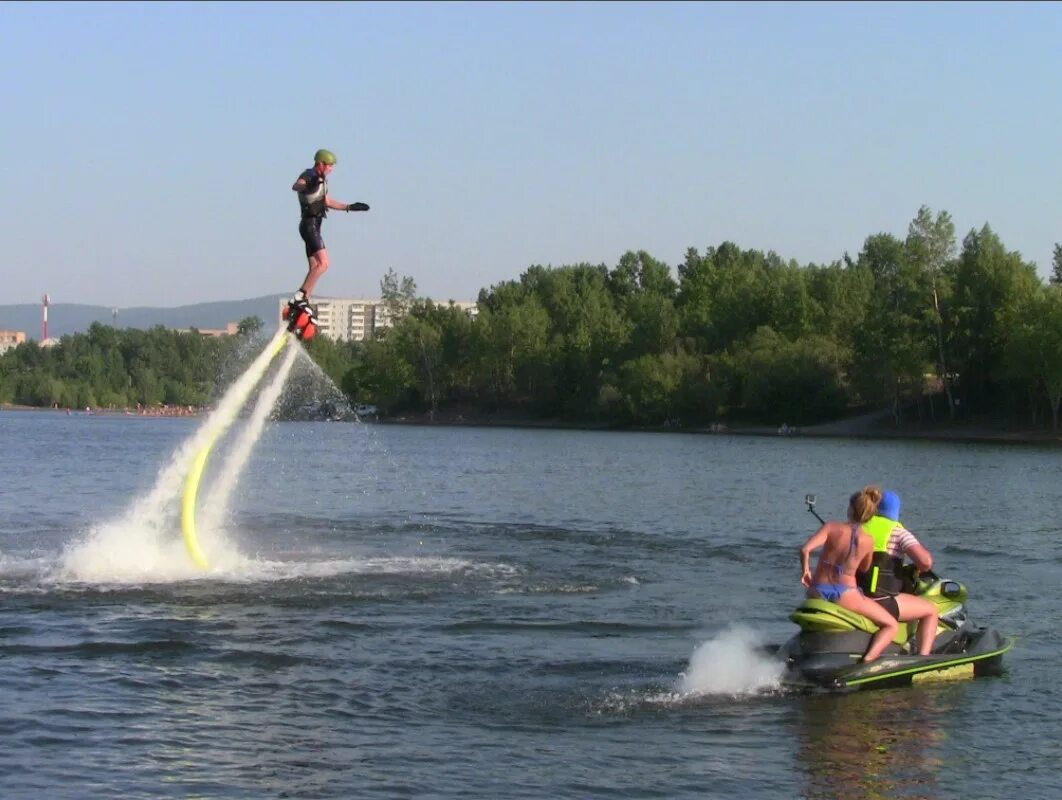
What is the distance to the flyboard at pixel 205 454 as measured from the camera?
21.4 meters

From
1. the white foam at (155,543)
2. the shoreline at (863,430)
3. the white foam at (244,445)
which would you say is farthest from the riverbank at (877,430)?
the white foam at (155,543)

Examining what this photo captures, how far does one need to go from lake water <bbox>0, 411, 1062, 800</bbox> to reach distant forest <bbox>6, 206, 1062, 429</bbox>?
1787 inches

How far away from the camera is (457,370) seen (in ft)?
497

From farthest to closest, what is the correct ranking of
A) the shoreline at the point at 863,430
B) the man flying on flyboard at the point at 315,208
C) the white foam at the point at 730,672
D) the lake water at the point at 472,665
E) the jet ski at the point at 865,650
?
the shoreline at the point at 863,430 < the man flying on flyboard at the point at 315,208 < the white foam at the point at 730,672 < the jet ski at the point at 865,650 < the lake water at the point at 472,665

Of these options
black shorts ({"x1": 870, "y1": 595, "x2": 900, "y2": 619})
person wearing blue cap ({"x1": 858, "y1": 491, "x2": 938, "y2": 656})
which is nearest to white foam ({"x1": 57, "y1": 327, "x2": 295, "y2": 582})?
person wearing blue cap ({"x1": 858, "y1": 491, "x2": 938, "y2": 656})

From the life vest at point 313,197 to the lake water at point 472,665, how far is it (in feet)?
17.9

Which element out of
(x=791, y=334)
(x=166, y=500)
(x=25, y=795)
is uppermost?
(x=791, y=334)

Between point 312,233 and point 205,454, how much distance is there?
503cm

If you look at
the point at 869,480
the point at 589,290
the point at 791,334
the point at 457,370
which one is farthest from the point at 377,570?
the point at 589,290

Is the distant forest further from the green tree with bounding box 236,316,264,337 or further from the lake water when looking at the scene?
the lake water

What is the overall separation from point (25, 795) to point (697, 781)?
5527 mm

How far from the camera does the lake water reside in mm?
13156

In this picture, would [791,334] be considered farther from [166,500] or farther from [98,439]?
[166,500]

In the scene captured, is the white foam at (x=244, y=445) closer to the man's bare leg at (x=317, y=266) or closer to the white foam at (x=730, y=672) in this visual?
the man's bare leg at (x=317, y=266)
